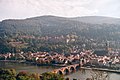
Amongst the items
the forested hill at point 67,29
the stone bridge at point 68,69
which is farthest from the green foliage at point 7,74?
the forested hill at point 67,29

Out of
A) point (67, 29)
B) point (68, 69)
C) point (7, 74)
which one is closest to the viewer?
point (7, 74)

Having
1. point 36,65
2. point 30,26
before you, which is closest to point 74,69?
point 36,65

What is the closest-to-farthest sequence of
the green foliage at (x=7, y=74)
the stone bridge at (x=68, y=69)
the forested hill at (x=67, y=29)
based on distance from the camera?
the green foliage at (x=7, y=74) → the stone bridge at (x=68, y=69) → the forested hill at (x=67, y=29)

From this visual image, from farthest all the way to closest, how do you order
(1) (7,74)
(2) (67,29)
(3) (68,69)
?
(2) (67,29)
(3) (68,69)
(1) (7,74)

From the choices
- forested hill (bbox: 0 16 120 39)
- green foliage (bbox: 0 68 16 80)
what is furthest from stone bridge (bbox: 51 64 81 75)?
forested hill (bbox: 0 16 120 39)

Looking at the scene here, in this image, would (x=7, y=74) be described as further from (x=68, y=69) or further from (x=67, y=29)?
(x=67, y=29)

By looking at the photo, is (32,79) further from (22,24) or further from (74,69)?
(22,24)

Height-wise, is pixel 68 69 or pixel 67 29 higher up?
pixel 67 29

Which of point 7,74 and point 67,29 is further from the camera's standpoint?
point 67,29

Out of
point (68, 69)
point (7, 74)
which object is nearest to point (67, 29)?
point (68, 69)

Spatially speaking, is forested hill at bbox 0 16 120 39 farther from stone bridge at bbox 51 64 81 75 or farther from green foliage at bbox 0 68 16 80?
green foliage at bbox 0 68 16 80

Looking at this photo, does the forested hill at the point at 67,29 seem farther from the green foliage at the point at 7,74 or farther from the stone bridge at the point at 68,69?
the green foliage at the point at 7,74
